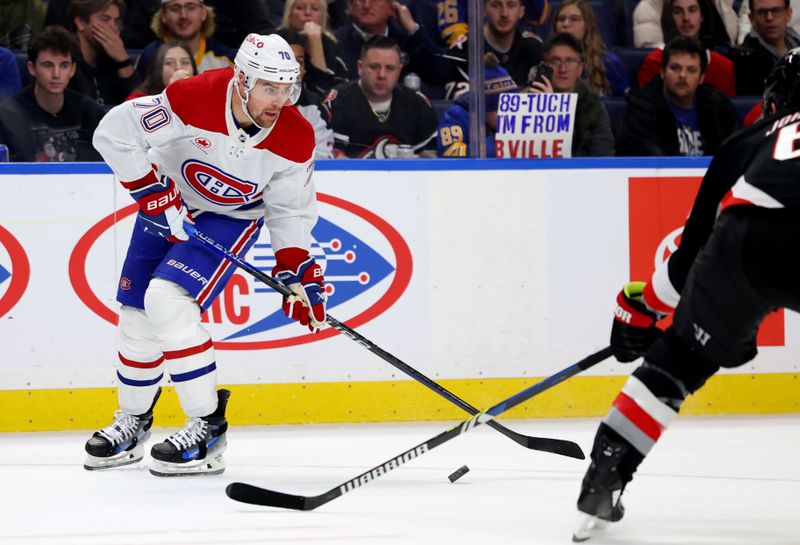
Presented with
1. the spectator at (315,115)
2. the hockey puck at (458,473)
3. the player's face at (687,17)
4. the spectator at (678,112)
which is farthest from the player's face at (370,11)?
the hockey puck at (458,473)

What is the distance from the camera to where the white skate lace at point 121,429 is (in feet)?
11.6

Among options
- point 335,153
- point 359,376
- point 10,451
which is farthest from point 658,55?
point 10,451

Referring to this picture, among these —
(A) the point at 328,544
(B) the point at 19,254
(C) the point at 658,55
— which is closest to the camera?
(A) the point at 328,544

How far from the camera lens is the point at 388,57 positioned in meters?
4.54

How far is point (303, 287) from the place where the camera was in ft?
11.5

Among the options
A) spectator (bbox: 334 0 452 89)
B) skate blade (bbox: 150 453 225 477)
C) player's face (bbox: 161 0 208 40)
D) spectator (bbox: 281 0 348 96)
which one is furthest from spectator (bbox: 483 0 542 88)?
skate blade (bbox: 150 453 225 477)

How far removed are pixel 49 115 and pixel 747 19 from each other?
2.90 metres

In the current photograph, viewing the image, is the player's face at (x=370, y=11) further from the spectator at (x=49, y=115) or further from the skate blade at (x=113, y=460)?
the skate blade at (x=113, y=460)

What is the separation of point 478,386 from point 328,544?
1892 millimetres

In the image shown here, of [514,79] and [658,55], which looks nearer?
[514,79]

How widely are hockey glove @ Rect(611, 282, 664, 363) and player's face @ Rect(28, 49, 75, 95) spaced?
8.42 ft

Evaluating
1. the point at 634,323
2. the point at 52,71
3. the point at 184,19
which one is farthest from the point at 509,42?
the point at 634,323

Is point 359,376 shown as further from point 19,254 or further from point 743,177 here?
point 743,177

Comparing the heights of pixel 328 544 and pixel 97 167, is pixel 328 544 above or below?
below
